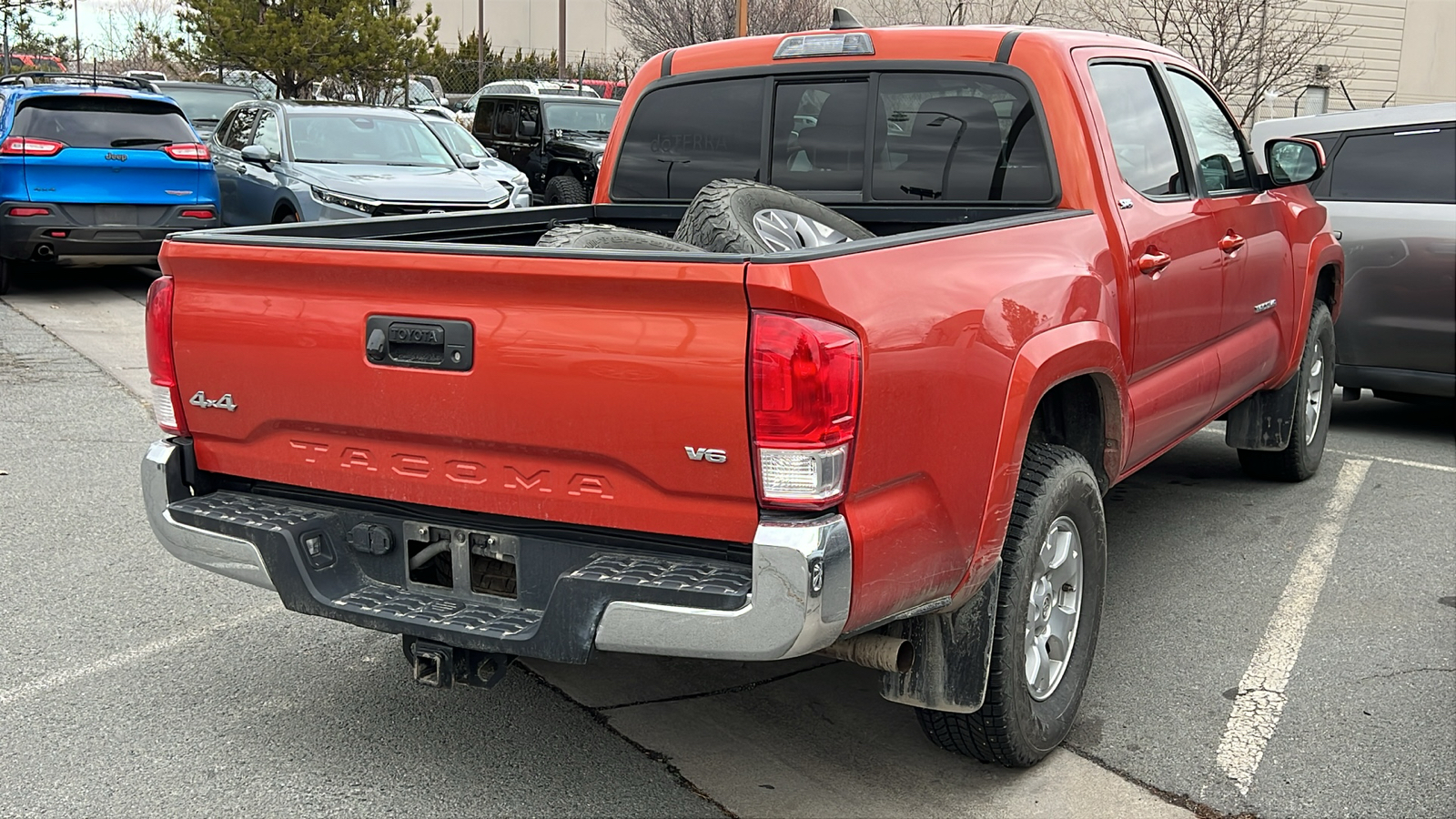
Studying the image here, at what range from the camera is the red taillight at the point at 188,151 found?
11.6 metres

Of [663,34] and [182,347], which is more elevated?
[663,34]

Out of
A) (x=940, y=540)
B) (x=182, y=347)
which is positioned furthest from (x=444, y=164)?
(x=940, y=540)

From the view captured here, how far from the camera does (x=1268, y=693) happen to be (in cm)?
415

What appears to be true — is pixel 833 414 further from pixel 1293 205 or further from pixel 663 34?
pixel 663 34

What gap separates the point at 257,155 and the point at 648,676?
9.41m

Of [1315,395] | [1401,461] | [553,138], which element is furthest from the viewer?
[553,138]

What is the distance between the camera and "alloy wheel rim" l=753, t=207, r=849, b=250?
4039 millimetres

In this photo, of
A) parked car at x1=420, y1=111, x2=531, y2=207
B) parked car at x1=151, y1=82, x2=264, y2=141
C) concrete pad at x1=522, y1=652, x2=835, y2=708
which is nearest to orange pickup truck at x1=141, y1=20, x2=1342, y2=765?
concrete pad at x1=522, y1=652, x2=835, y2=708

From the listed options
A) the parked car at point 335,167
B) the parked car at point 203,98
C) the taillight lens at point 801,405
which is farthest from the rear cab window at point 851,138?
the parked car at point 203,98

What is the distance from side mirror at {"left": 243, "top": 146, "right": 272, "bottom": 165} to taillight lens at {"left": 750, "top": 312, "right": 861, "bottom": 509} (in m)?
10.5

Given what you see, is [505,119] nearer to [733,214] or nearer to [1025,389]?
[733,214]

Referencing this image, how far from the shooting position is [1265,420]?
6207 mm

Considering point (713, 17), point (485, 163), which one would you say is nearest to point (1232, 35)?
point (713, 17)

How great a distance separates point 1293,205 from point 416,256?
4.33m
